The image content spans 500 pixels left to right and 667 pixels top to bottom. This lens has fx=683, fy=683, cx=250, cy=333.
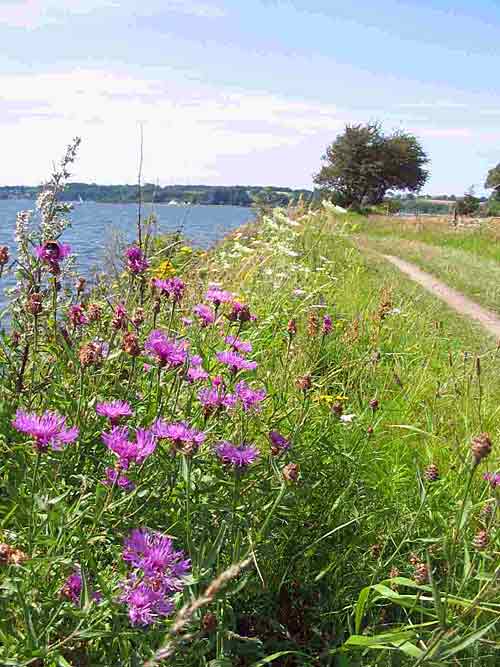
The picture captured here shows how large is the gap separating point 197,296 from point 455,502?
262 cm

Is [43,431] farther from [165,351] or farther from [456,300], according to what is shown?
[456,300]

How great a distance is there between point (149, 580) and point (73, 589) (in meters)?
0.18

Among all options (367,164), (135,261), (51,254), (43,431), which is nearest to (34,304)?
(51,254)

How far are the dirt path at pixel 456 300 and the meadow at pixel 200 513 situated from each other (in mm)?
6187

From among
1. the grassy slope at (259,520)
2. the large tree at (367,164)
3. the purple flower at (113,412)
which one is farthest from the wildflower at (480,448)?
the large tree at (367,164)

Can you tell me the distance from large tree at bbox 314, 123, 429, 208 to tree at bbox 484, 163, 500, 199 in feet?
29.7

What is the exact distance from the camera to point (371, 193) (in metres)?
43.5

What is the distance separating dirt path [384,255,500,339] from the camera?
8.90 m

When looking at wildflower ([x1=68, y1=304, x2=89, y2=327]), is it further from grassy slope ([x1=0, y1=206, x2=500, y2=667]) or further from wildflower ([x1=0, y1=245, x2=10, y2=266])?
wildflower ([x1=0, y1=245, x2=10, y2=266])

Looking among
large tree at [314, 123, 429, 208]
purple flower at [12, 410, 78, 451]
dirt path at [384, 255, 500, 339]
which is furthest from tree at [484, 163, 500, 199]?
purple flower at [12, 410, 78, 451]

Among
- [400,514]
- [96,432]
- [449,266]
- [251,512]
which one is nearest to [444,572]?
[400,514]

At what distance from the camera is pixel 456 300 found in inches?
407

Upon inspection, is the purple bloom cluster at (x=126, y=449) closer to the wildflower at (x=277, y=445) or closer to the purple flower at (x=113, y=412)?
the purple flower at (x=113, y=412)

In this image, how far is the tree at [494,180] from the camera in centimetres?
4991
